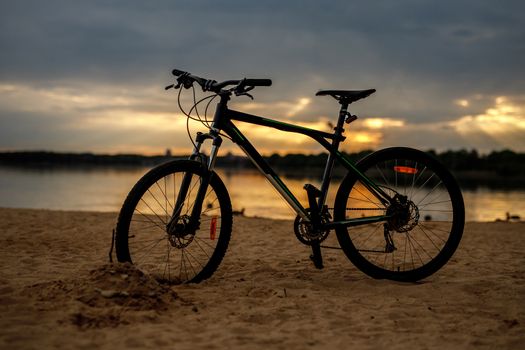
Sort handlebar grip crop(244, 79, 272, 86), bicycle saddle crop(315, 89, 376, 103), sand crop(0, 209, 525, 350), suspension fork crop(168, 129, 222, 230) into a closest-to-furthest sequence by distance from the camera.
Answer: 1. sand crop(0, 209, 525, 350)
2. suspension fork crop(168, 129, 222, 230)
3. handlebar grip crop(244, 79, 272, 86)
4. bicycle saddle crop(315, 89, 376, 103)

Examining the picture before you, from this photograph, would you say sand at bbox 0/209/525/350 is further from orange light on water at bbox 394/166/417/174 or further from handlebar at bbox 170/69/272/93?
handlebar at bbox 170/69/272/93

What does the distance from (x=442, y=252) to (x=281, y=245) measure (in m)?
2.45

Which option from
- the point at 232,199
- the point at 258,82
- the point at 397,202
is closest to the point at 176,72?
the point at 258,82

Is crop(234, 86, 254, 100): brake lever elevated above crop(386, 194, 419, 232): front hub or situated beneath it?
elevated above

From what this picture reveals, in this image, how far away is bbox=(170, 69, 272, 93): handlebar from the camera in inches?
140

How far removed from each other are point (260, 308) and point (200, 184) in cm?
103

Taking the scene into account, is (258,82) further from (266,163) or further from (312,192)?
(312,192)

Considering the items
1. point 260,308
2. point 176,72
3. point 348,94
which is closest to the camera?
point 260,308

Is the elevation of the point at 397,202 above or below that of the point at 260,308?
above

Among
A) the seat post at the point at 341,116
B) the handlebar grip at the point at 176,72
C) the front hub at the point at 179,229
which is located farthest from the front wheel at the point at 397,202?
the handlebar grip at the point at 176,72

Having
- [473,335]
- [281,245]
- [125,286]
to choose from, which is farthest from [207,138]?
[281,245]

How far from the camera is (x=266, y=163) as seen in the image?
3.81 m

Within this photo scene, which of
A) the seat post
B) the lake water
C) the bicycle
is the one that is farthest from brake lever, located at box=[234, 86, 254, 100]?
the lake water

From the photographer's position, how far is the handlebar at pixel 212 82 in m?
3.56
